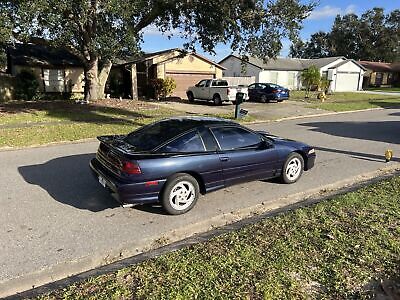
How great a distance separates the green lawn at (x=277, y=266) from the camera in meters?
3.00

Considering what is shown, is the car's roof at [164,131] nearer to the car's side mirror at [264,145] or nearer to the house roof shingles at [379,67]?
the car's side mirror at [264,145]

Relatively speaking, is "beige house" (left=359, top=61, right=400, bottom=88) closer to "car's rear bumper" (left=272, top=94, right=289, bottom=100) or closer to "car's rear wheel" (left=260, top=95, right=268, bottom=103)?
"car's rear bumper" (left=272, top=94, right=289, bottom=100)

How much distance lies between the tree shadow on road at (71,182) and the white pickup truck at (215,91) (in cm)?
1426

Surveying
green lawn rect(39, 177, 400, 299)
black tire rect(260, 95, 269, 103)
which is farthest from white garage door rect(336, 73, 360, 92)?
green lawn rect(39, 177, 400, 299)

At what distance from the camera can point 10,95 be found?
20594 mm

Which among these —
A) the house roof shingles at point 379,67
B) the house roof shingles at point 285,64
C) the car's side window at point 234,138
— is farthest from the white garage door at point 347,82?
the car's side window at point 234,138

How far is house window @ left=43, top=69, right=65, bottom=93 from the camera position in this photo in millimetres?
22703

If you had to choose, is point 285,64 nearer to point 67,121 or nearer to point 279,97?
point 279,97

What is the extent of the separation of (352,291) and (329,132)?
32.4 ft

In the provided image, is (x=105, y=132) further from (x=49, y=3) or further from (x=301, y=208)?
(x=301, y=208)

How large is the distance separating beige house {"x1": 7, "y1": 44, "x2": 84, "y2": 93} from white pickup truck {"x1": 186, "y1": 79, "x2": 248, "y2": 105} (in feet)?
27.7

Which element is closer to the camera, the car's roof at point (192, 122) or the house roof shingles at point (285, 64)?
the car's roof at point (192, 122)

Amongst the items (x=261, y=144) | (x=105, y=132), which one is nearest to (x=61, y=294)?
(x=261, y=144)

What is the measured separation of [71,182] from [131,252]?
2.62m
